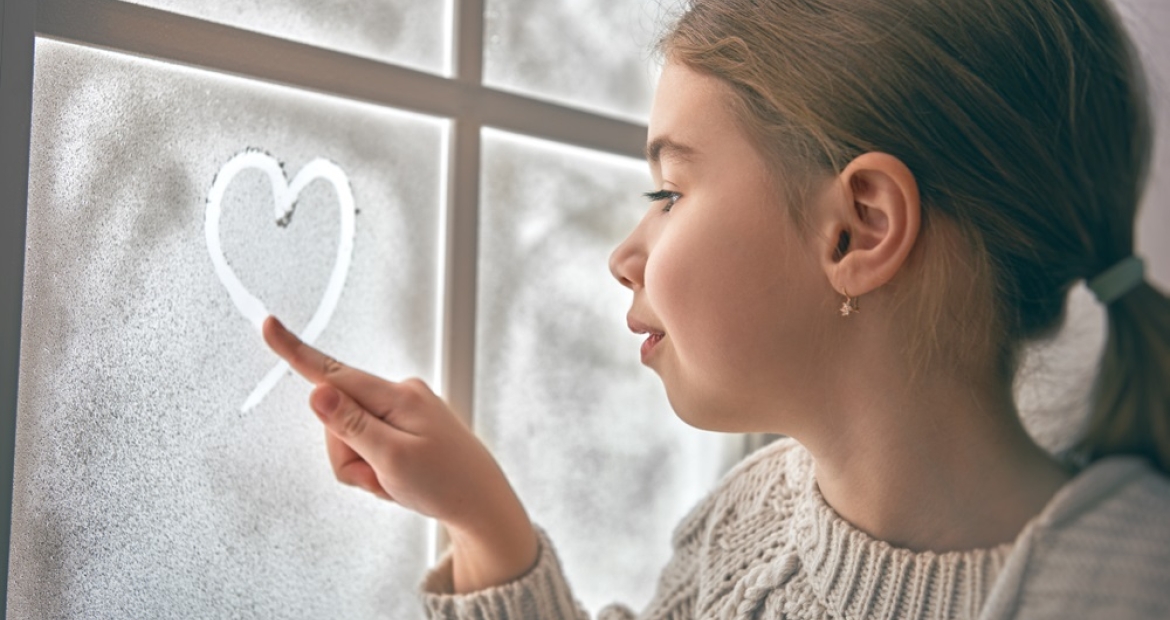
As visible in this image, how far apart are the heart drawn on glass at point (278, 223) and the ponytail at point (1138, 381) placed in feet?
1.97

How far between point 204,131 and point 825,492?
569mm

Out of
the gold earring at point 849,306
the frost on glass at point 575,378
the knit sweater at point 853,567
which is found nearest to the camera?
the knit sweater at point 853,567

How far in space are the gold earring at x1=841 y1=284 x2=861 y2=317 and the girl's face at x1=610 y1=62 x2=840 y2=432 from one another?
11 mm

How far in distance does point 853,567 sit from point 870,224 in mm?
256

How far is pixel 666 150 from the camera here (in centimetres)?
76

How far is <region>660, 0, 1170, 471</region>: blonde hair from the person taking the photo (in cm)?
64

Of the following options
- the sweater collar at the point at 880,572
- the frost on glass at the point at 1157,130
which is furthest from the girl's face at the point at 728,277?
the frost on glass at the point at 1157,130

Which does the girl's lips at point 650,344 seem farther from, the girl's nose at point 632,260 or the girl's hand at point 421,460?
the girl's hand at point 421,460

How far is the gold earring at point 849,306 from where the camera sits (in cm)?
70

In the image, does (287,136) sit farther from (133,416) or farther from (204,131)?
(133,416)

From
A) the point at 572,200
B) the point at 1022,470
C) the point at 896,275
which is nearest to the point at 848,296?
the point at 896,275

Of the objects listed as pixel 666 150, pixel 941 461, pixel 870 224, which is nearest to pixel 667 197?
pixel 666 150

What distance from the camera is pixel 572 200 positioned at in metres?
1.04

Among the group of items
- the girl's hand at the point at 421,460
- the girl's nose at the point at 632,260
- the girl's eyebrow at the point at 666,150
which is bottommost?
the girl's hand at the point at 421,460
